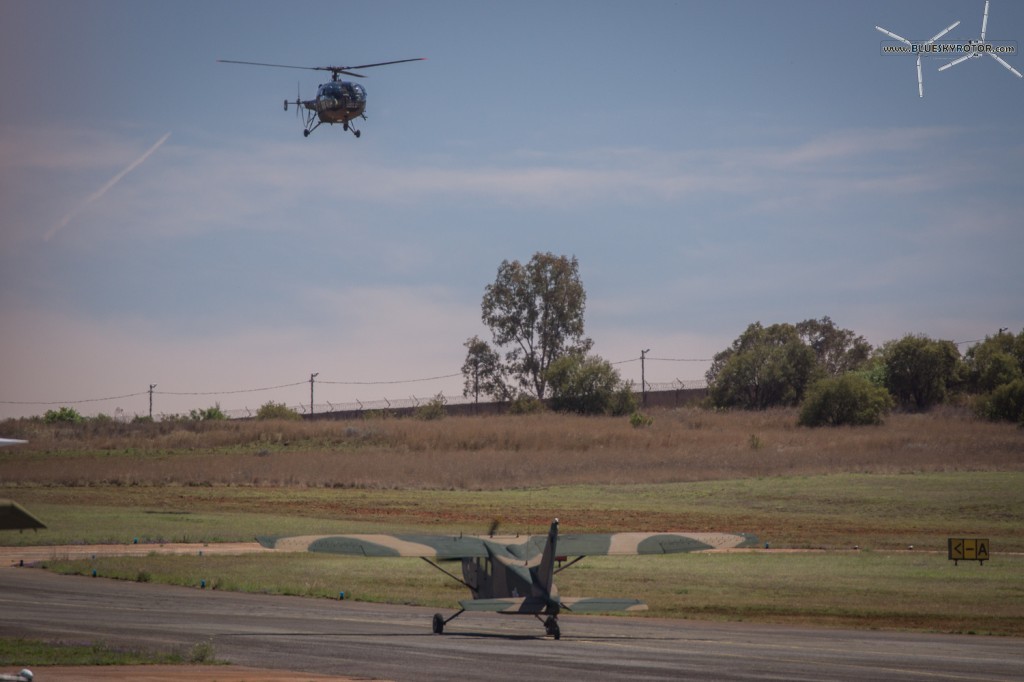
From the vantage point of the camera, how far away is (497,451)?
82.4 meters

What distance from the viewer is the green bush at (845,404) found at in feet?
287

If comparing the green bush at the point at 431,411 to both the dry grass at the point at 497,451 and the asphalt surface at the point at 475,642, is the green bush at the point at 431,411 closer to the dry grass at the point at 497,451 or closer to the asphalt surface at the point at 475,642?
the dry grass at the point at 497,451

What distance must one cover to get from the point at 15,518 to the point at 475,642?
14.8 metres

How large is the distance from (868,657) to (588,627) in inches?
275

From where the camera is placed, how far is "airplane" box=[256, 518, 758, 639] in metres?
21.5

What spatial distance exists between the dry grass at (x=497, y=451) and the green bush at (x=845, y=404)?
1581 millimetres

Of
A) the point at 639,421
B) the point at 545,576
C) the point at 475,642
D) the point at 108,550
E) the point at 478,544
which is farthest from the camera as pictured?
the point at 639,421

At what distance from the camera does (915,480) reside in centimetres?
6284

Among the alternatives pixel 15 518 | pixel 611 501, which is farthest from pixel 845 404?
pixel 15 518

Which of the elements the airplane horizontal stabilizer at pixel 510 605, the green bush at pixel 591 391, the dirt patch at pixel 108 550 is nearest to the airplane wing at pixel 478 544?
the airplane horizontal stabilizer at pixel 510 605

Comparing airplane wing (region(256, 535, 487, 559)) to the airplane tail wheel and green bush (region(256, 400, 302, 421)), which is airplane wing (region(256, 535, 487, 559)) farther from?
green bush (region(256, 400, 302, 421))

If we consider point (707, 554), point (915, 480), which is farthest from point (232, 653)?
point (915, 480)

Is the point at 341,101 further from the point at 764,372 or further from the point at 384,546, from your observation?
the point at 764,372

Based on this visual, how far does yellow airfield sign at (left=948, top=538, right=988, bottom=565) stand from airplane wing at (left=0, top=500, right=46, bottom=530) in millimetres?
31304
